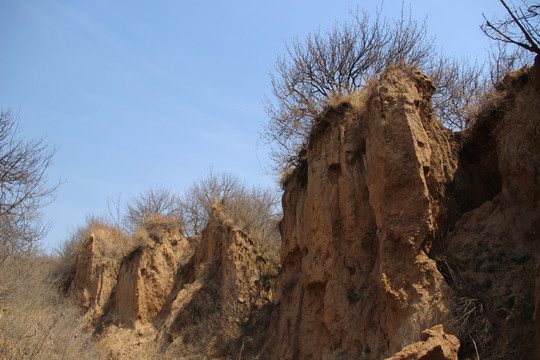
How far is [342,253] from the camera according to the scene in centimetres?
1118

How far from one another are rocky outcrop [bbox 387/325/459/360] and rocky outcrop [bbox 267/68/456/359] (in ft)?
2.76

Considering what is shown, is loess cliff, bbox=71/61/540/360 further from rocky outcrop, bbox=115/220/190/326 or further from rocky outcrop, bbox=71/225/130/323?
rocky outcrop, bbox=71/225/130/323

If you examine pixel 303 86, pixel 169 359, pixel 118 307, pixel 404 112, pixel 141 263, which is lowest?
pixel 169 359

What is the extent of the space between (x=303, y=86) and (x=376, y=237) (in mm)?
8082

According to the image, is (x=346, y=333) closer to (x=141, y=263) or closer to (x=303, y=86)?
(x=303, y=86)

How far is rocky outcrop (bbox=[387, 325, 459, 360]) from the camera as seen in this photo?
6715 mm

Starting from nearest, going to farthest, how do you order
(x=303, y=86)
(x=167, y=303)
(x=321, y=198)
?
(x=321, y=198) < (x=303, y=86) < (x=167, y=303)

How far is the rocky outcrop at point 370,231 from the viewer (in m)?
8.97

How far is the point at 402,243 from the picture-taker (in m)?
9.18

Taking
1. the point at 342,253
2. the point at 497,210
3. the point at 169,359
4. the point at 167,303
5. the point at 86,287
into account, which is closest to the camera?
the point at 497,210

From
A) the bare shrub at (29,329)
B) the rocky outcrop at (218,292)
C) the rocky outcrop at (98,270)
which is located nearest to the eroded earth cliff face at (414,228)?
the rocky outcrop at (218,292)

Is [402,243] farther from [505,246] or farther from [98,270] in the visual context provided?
[98,270]

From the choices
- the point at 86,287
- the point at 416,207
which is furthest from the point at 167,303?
the point at 416,207

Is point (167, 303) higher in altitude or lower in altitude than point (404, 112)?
lower
